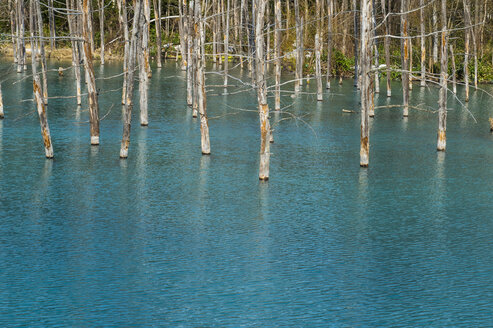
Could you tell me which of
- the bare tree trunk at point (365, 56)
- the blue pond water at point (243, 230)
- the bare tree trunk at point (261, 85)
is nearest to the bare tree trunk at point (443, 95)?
the blue pond water at point (243, 230)

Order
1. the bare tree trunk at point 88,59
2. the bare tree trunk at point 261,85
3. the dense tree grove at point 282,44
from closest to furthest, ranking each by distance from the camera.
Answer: the bare tree trunk at point 261,85 → the dense tree grove at point 282,44 → the bare tree trunk at point 88,59

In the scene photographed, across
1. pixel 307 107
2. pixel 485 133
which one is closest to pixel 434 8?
pixel 307 107

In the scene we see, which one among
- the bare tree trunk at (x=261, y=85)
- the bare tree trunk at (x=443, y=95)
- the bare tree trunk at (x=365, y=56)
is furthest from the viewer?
the bare tree trunk at (x=443, y=95)

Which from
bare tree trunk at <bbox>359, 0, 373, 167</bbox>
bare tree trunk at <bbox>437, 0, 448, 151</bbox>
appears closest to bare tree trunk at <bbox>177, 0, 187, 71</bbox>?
bare tree trunk at <bbox>437, 0, 448, 151</bbox>

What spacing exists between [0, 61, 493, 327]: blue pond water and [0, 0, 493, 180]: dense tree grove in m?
1.61

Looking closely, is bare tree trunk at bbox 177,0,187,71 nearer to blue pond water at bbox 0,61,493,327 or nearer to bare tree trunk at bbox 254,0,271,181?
blue pond water at bbox 0,61,493,327

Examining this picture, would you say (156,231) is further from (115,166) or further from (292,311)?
(115,166)

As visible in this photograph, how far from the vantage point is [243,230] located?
20.3m

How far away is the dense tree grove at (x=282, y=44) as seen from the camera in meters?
25.7

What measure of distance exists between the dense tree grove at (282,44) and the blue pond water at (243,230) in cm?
161

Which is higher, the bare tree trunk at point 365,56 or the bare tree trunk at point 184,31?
the bare tree trunk at point 184,31

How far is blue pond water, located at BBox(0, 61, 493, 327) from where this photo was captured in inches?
589

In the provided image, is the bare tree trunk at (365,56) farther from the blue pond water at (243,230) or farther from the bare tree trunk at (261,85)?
the bare tree trunk at (261,85)

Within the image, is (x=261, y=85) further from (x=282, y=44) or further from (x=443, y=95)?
(x=282, y=44)
